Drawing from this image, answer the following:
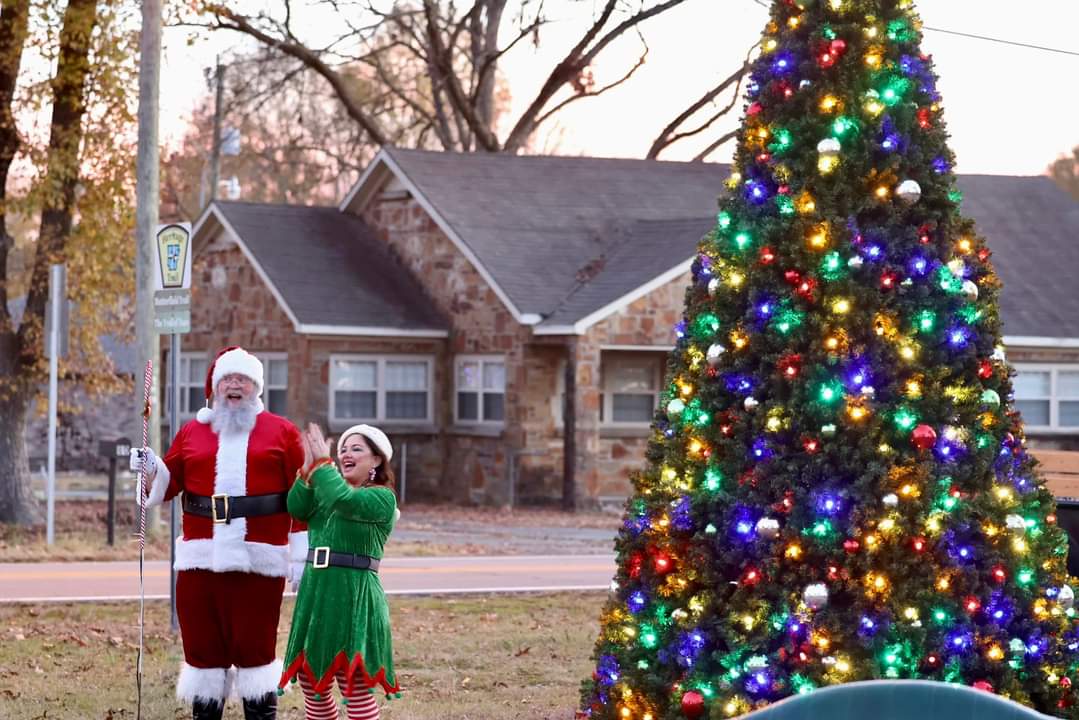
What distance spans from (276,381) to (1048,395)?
12071 mm

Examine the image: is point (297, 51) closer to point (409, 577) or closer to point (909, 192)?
point (409, 577)

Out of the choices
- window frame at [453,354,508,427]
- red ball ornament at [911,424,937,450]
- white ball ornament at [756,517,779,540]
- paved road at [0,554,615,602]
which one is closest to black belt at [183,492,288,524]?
white ball ornament at [756,517,779,540]

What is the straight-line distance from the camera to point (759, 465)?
23.9 feet

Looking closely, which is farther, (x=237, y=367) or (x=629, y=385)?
(x=629, y=385)

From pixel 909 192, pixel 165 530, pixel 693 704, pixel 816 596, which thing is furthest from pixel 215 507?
pixel 165 530

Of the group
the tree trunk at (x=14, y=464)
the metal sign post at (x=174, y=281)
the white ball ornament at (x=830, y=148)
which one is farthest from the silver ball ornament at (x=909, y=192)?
the tree trunk at (x=14, y=464)

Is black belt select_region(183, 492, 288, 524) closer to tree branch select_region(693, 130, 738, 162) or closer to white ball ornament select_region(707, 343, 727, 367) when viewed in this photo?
white ball ornament select_region(707, 343, 727, 367)

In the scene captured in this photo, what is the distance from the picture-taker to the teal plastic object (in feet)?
13.6

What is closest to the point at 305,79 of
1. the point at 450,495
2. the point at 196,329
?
the point at 196,329

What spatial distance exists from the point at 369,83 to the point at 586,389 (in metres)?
18.9

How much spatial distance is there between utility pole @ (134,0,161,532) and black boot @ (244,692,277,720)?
9.84 metres

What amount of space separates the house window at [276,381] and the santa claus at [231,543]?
20224 millimetres

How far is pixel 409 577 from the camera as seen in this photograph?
55.6 ft

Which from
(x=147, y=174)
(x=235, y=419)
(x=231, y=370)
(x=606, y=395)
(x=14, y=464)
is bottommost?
(x=14, y=464)
